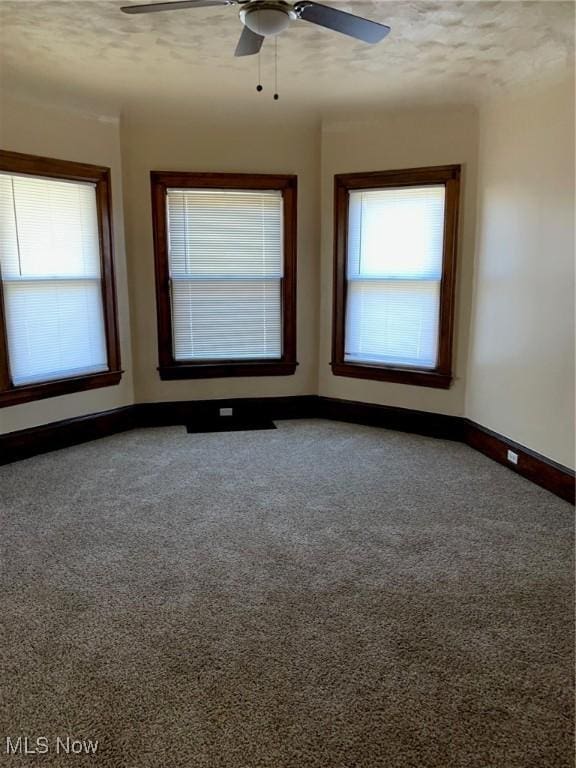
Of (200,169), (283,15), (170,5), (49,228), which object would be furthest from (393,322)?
(170,5)

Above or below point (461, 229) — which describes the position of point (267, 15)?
above

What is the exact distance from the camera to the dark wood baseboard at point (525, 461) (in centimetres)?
344

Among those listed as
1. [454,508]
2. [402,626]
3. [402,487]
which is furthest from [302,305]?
[402,626]

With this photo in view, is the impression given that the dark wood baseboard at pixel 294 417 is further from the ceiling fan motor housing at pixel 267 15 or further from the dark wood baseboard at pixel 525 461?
the ceiling fan motor housing at pixel 267 15

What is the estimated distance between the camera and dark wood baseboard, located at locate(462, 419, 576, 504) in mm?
3444

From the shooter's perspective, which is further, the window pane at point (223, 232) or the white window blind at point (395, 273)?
the window pane at point (223, 232)

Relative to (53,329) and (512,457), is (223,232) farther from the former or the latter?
(512,457)

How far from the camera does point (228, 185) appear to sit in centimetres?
489

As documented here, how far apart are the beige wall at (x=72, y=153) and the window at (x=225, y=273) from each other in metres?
0.32

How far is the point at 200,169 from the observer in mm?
→ 4855

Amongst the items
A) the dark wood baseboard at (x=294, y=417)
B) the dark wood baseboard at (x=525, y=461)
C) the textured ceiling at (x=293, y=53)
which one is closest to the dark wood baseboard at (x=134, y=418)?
the dark wood baseboard at (x=294, y=417)

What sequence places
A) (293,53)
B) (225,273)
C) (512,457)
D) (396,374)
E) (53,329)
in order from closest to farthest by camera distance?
(293,53), (512,457), (53,329), (396,374), (225,273)

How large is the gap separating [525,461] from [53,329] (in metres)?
3.72

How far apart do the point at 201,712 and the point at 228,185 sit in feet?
13.8
